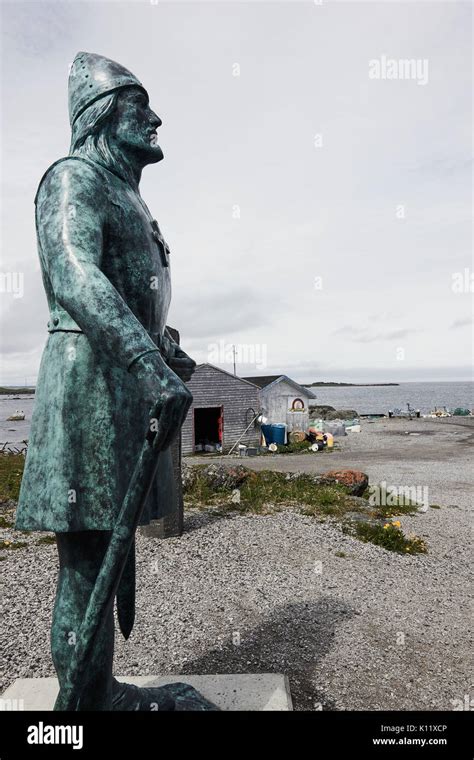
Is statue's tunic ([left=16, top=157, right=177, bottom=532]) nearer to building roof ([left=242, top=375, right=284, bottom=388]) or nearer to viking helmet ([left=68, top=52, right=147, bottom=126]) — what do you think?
viking helmet ([left=68, top=52, right=147, bottom=126])

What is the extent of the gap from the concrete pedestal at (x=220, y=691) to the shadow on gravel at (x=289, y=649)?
1.55 ft

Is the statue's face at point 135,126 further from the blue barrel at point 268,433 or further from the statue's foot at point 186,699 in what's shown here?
the blue barrel at point 268,433

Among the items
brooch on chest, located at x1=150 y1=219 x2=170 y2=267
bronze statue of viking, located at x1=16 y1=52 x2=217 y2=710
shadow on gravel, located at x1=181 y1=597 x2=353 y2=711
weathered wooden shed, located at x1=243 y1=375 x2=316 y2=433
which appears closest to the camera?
bronze statue of viking, located at x1=16 y1=52 x2=217 y2=710

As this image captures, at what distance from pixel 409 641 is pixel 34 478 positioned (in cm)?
415

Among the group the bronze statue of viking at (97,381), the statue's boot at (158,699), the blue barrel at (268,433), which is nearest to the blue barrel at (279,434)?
the blue barrel at (268,433)

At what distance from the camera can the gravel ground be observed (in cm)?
422

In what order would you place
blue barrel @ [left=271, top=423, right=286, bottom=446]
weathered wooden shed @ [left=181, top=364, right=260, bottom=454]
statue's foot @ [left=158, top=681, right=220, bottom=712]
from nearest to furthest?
statue's foot @ [left=158, top=681, right=220, bottom=712] → weathered wooden shed @ [left=181, top=364, right=260, bottom=454] → blue barrel @ [left=271, top=423, right=286, bottom=446]

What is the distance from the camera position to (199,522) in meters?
8.97

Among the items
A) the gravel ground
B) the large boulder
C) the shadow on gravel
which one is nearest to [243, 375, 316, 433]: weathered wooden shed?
the large boulder

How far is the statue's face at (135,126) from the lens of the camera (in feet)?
7.95

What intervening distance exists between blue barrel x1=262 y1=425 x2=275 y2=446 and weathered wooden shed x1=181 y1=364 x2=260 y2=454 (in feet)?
2.03

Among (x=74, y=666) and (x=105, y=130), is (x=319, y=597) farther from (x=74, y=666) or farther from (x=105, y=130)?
(x=105, y=130)

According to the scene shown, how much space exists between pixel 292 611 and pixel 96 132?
4841 millimetres
